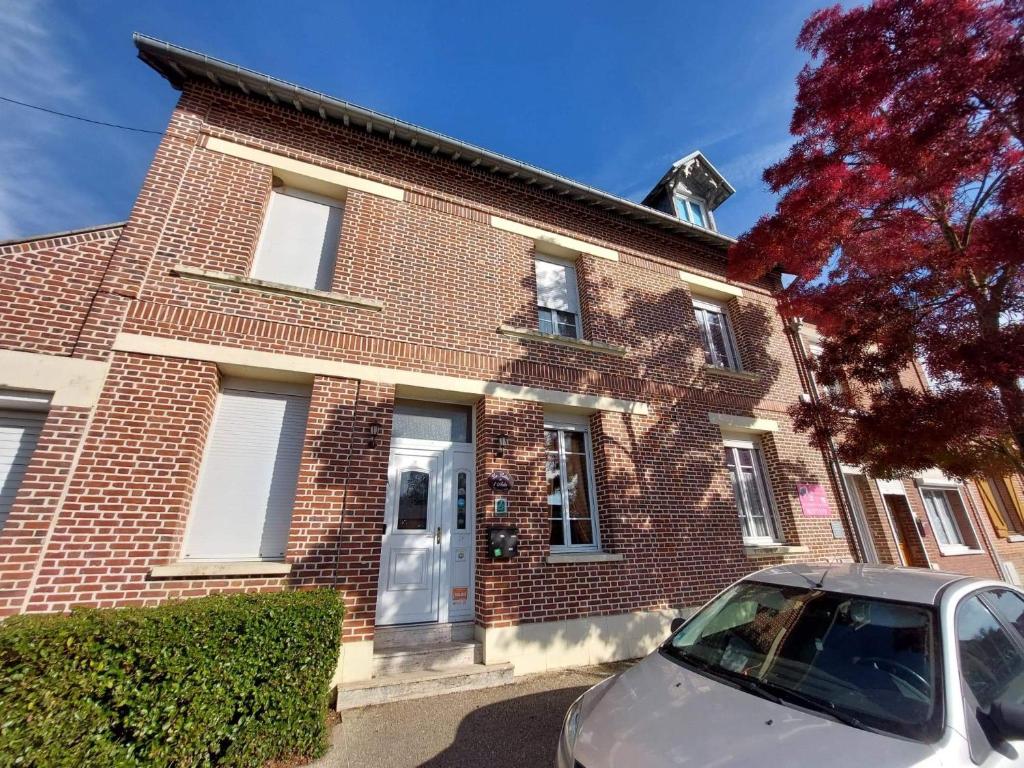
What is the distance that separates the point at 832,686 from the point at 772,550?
230 inches

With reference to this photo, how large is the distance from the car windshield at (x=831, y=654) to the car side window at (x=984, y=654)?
18 centimetres

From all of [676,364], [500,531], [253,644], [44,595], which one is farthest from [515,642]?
[676,364]

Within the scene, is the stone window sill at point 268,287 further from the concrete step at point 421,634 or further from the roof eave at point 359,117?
the concrete step at point 421,634

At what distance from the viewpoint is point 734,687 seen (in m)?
2.37

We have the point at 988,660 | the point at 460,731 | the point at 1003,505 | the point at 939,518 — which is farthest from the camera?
the point at 1003,505

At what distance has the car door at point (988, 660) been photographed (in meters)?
1.87

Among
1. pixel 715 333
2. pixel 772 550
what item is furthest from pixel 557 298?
pixel 772 550

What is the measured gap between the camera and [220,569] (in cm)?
426

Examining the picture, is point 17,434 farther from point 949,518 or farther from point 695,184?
point 949,518

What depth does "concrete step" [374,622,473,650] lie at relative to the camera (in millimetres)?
4887

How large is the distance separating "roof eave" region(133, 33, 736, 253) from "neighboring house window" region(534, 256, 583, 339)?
1.45 metres

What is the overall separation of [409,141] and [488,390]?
14.7 feet

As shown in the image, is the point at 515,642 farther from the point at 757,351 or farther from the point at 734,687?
the point at 757,351

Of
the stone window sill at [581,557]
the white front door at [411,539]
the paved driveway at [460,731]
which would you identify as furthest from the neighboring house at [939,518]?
Answer: the white front door at [411,539]
